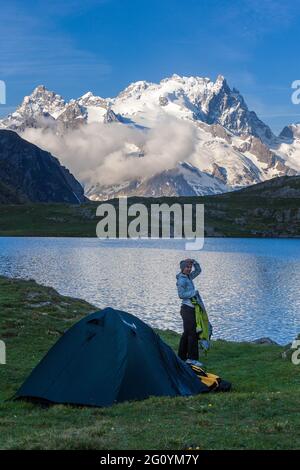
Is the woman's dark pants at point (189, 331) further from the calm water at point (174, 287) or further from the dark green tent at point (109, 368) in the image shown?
the calm water at point (174, 287)

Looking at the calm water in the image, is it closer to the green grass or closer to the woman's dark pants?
the green grass

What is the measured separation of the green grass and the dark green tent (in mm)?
806

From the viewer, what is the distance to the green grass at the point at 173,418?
1420 centimetres

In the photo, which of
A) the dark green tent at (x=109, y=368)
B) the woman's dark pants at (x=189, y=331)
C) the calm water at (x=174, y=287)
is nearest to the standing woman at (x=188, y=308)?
the woman's dark pants at (x=189, y=331)

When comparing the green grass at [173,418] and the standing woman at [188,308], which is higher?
the standing woman at [188,308]

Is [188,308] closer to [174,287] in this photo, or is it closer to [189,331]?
[189,331]

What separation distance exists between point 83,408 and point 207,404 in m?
4.08

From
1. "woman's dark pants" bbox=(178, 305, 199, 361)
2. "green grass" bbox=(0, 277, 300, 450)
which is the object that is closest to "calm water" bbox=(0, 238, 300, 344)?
"green grass" bbox=(0, 277, 300, 450)

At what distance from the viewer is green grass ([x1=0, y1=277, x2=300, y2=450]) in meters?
14.2

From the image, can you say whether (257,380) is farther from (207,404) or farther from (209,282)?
(209,282)

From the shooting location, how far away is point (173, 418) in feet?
56.6

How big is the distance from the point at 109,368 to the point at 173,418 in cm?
379

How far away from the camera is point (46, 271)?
99.4 metres

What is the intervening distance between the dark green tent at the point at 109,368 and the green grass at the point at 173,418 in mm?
806
